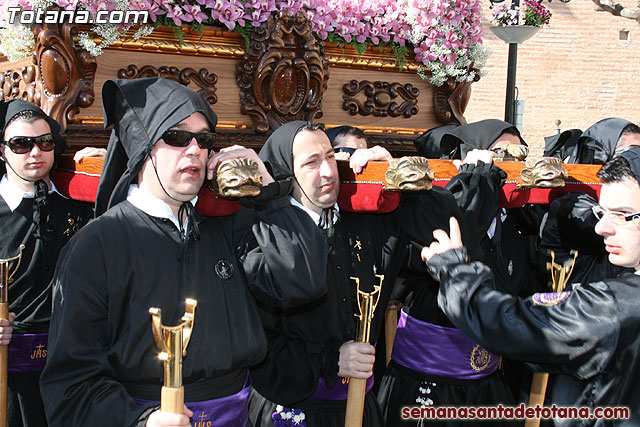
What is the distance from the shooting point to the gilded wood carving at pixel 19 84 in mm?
3449

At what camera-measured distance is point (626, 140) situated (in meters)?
4.87

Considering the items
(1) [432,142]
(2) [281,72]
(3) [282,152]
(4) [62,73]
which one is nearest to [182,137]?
(3) [282,152]

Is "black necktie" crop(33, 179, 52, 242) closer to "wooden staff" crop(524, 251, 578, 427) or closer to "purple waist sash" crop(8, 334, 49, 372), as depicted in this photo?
"purple waist sash" crop(8, 334, 49, 372)

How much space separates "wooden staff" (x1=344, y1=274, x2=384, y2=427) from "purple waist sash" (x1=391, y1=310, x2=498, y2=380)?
25.9 inches

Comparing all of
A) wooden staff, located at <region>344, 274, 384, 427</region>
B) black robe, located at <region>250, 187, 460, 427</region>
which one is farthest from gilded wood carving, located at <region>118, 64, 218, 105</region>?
wooden staff, located at <region>344, 274, 384, 427</region>

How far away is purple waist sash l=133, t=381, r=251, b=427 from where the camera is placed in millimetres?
2439

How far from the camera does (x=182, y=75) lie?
3.68 metres

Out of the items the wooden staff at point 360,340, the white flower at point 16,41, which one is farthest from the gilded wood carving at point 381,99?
the white flower at point 16,41

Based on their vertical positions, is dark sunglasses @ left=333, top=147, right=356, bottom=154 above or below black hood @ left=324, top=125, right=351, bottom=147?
below

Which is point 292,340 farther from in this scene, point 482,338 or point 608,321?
point 608,321

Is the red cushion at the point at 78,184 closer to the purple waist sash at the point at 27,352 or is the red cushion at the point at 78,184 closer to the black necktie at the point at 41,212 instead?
the black necktie at the point at 41,212

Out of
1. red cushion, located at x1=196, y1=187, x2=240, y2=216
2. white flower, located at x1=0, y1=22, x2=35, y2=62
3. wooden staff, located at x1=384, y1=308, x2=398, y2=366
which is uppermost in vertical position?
white flower, located at x1=0, y1=22, x2=35, y2=62

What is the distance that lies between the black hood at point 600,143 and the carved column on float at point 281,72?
6.87 ft

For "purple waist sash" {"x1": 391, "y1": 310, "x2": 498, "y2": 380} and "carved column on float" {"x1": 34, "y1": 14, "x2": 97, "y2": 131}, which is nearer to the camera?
"carved column on float" {"x1": 34, "y1": 14, "x2": 97, "y2": 131}
